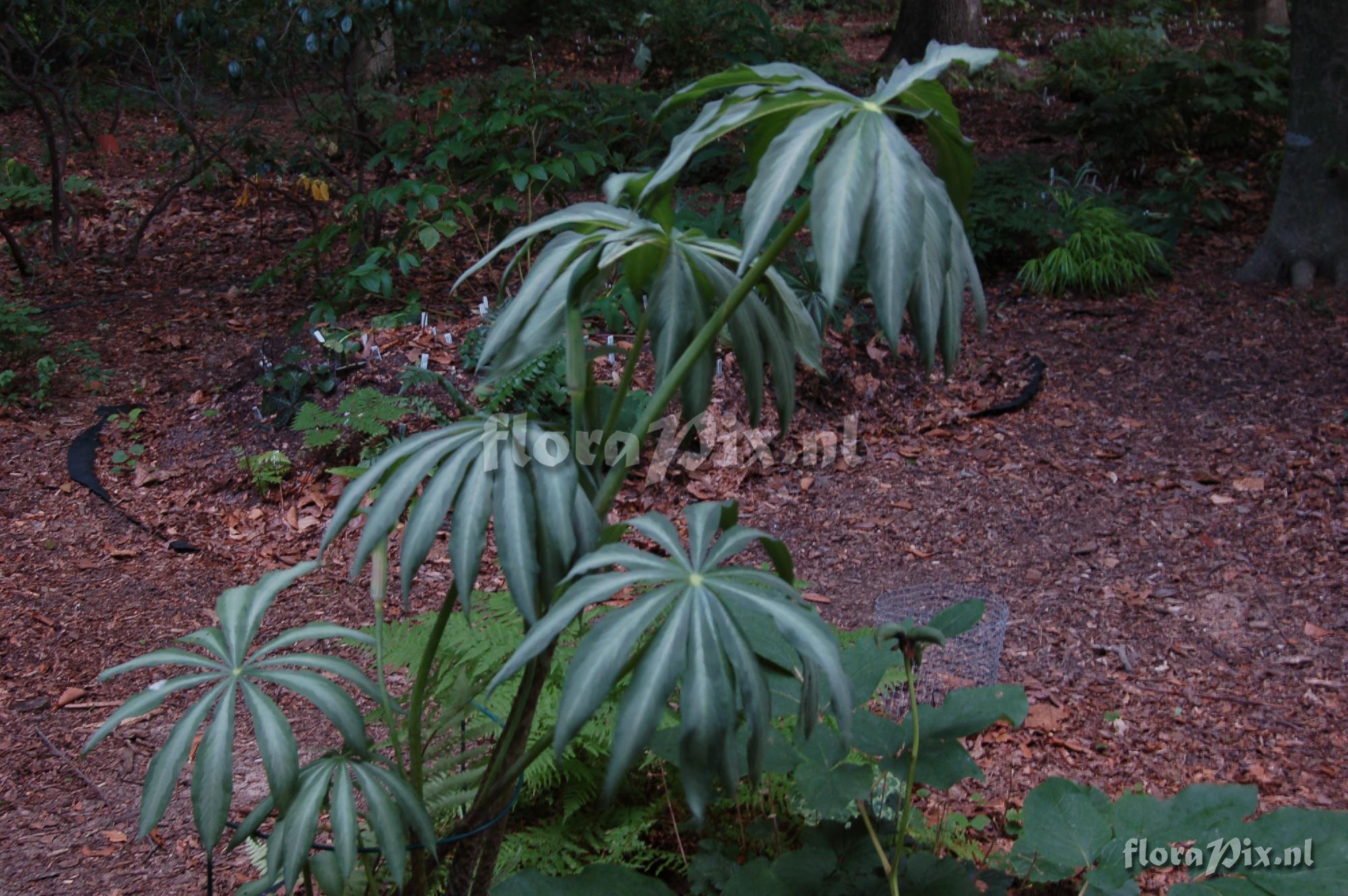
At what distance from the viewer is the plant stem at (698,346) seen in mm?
1226

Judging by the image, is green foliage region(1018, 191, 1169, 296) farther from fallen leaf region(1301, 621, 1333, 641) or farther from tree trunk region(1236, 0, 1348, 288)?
fallen leaf region(1301, 621, 1333, 641)

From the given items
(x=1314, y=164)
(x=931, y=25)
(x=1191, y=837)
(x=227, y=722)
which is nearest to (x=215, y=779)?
(x=227, y=722)

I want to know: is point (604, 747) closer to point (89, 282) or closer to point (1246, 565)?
point (1246, 565)

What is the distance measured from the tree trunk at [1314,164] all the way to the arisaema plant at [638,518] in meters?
5.00

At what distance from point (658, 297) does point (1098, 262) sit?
4.84 meters

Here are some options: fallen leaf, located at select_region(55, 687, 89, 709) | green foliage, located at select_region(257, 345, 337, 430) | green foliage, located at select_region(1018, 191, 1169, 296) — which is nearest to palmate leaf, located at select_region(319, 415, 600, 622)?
fallen leaf, located at select_region(55, 687, 89, 709)

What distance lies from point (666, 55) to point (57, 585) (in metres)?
7.25

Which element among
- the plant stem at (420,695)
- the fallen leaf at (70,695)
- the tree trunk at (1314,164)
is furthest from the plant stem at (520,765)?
the tree trunk at (1314,164)

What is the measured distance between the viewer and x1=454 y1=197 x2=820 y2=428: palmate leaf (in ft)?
4.50

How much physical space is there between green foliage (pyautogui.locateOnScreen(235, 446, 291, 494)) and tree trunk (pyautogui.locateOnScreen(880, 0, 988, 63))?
685cm

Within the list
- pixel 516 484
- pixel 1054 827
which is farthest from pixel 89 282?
pixel 1054 827

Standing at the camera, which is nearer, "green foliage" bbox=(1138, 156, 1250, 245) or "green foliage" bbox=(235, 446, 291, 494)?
"green foliage" bbox=(235, 446, 291, 494)

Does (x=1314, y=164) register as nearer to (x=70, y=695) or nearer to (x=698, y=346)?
(x=698, y=346)

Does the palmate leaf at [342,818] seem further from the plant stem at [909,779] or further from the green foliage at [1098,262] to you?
the green foliage at [1098,262]
